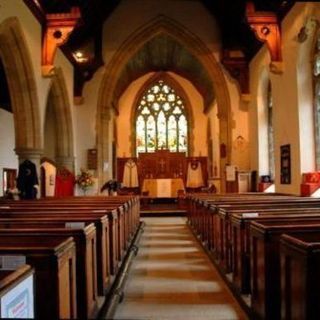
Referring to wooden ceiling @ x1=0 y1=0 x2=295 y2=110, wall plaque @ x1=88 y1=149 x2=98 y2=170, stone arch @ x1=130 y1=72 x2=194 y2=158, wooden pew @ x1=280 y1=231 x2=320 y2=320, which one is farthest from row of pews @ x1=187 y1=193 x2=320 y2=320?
stone arch @ x1=130 y1=72 x2=194 y2=158

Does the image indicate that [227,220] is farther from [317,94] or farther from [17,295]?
[317,94]

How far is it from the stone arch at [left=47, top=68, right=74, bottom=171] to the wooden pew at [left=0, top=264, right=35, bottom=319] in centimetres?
1024

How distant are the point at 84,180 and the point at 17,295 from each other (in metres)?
10.8

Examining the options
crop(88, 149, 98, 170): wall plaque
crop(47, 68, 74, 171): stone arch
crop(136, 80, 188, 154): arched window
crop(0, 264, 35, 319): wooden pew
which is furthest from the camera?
crop(136, 80, 188, 154): arched window

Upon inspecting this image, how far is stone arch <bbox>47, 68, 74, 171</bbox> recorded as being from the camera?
11.6m

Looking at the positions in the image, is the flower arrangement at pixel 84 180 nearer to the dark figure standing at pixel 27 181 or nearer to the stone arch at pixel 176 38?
the stone arch at pixel 176 38

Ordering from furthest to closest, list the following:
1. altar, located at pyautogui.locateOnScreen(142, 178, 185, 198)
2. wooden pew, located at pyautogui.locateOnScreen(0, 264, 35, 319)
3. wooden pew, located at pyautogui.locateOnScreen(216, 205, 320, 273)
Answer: altar, located at pyautogui.locateOnScreen(142, 178, 185, 198) < wooden pew, located at pyautogui.locateOnScreen(216, 205, 320, 273) < wooden pew, located at pyautogui.locateOnScreen(0, 264, 35, 319)

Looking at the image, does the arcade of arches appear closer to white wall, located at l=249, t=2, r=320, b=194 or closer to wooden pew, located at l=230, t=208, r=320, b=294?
white wall, located at l=249, t=2, r=320, b=194

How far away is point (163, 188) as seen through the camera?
589 inches

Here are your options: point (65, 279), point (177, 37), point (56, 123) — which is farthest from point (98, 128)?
point (65, 279)

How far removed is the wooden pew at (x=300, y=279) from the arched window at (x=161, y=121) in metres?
17.0

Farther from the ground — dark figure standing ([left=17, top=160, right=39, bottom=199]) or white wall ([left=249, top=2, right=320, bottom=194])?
white wall ([left=249, top=2, right=320, bottom=194])

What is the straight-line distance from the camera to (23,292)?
1.50m

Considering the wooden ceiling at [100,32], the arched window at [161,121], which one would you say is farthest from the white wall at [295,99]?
the arched window at [161,121]
